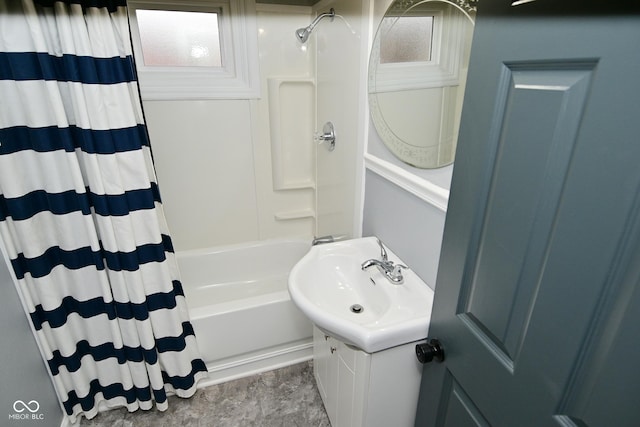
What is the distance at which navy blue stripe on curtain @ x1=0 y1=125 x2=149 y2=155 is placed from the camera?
Answer: 45.3 inches

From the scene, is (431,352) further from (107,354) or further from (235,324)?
(107,354)

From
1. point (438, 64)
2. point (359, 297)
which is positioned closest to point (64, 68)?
point (438, 64)

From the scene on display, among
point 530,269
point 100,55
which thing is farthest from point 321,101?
point 530,269

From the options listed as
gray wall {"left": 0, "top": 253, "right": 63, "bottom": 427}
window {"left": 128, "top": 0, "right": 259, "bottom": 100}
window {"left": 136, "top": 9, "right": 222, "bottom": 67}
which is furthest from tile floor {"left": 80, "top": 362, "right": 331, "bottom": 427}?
window {"left": 136, "top": 9, "right": 222, "bottom": 67}

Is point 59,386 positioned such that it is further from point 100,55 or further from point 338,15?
point 338,15

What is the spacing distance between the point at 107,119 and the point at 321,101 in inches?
46.6

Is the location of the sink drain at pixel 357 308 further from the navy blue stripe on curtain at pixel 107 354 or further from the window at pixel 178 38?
the window at pixel 178 38

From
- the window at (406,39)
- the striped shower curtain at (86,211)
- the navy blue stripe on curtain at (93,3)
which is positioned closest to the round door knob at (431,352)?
the window at (406,39)

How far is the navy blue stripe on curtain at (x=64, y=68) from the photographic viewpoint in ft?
3.56

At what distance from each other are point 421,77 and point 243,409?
1685 millimetres

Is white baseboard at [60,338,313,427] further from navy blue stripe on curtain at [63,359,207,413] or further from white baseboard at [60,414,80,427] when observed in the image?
white baseboard at [60,414,80,427]

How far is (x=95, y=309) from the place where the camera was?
4.66ft

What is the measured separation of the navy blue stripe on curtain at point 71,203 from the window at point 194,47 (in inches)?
34.9

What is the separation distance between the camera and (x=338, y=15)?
162 centimetres
